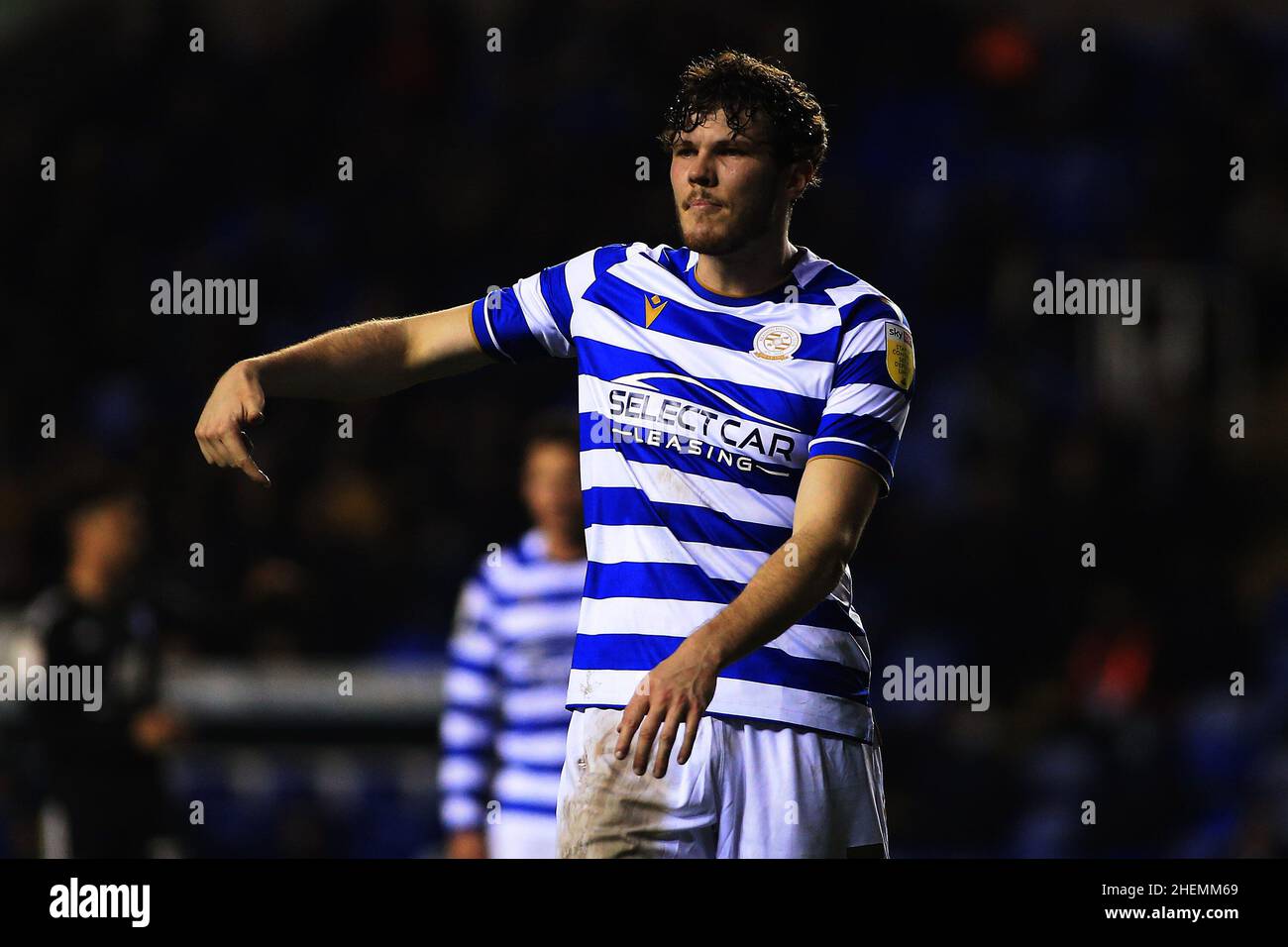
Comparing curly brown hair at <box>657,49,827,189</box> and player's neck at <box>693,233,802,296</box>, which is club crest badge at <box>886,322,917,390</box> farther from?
curly brown hair at <box>657,49,827,189</box>

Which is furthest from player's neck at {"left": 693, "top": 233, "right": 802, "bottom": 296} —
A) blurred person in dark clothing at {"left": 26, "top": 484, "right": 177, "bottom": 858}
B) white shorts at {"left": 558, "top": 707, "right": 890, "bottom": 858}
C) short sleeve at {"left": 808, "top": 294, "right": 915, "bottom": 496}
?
blurred person in dark clothing at {"left": 26, "top": 484, "right": 177, "bottom": 858}

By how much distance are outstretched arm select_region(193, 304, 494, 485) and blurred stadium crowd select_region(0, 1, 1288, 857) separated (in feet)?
11.6

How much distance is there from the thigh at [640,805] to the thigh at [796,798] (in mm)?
63

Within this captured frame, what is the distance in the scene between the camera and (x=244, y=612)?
7.81m

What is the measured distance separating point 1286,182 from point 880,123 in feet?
7.52

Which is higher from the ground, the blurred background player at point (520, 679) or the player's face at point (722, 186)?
the player's face at point (722, 186)

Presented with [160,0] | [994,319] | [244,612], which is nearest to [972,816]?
[994,319]

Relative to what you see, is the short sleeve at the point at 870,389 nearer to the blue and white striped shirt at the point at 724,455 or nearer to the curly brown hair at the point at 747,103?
the blue and white striped shirt at the point at 724,455

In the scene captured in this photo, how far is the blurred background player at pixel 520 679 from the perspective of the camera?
514 centimetres

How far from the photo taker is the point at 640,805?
11.0 ft

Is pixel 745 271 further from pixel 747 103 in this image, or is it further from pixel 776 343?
pixel 747 103

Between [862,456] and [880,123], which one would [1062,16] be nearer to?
[880,123]

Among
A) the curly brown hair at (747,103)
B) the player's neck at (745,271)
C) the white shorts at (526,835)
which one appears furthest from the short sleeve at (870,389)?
the white shorts at (526,835)
